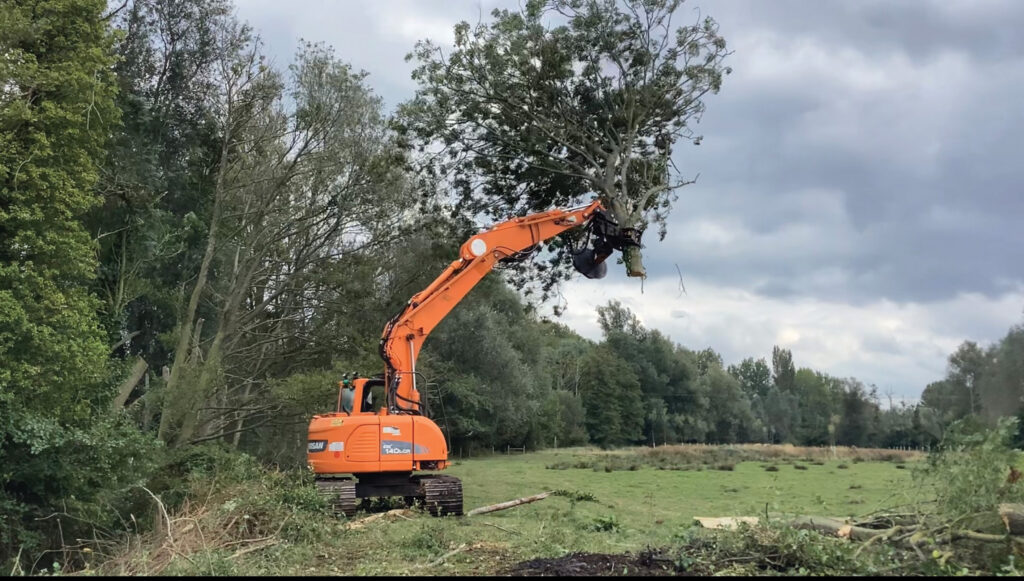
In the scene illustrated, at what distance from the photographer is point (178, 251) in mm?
17906

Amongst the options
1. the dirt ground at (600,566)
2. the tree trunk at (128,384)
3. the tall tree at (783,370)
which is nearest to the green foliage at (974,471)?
the dirt ground at (600,566)

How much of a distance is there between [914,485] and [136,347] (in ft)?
67.3

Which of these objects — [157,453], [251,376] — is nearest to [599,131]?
[157,453]

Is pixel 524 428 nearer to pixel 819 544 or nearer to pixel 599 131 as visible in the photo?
pixel 599 131

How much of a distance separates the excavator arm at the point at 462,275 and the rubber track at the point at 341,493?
147 cm

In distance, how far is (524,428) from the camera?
50.1 metres

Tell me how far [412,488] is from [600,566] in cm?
638

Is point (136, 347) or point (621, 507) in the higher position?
point (136, 347)

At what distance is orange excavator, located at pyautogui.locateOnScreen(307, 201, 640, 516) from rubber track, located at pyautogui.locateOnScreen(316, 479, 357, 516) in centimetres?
1

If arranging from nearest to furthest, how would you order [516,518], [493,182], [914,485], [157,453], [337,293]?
1. [914,485]
2. [516,518]
3. [157,453]
4. [493,182]
5. [337,293]

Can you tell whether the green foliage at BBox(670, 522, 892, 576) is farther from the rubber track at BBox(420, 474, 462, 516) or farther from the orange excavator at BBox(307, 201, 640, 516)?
the orange excavator at BBox(307, 201, 640, 516)

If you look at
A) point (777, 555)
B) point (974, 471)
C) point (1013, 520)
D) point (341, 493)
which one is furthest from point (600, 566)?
point (341, 493)

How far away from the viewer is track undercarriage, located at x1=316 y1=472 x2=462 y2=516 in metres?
11.3

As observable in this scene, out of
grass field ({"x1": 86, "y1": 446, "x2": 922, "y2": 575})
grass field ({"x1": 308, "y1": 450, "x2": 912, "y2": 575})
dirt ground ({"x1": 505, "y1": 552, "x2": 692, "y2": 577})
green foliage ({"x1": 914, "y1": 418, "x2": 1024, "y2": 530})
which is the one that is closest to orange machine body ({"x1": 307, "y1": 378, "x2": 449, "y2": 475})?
grass field ({"x1": 86, "y1": 446, "x2": 922, "y2": 575})
